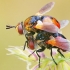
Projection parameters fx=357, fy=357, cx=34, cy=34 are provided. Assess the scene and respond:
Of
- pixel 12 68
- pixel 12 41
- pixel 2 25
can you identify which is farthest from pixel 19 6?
pixel 12 68

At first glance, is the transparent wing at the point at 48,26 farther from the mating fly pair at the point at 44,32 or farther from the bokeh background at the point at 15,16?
the bokeh background at the point at 15,16

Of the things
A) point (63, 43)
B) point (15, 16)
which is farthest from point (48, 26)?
point (15, 16)

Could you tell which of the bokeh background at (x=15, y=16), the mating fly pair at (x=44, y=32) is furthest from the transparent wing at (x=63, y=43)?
the bokeh background at (x=15, y=16)

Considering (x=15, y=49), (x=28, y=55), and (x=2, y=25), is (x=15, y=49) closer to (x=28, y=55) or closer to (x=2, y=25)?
(x=28, y=55)

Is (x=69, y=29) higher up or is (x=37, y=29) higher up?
(x=37, y=29)

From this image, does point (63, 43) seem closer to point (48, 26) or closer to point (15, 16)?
point (48, 26)

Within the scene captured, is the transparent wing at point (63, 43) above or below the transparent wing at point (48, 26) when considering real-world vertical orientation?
below

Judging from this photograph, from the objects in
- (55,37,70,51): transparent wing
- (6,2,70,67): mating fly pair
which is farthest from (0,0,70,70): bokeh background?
(55,37,70,51): transparent wing

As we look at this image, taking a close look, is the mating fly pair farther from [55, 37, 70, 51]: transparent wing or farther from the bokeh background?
the bokeh background
